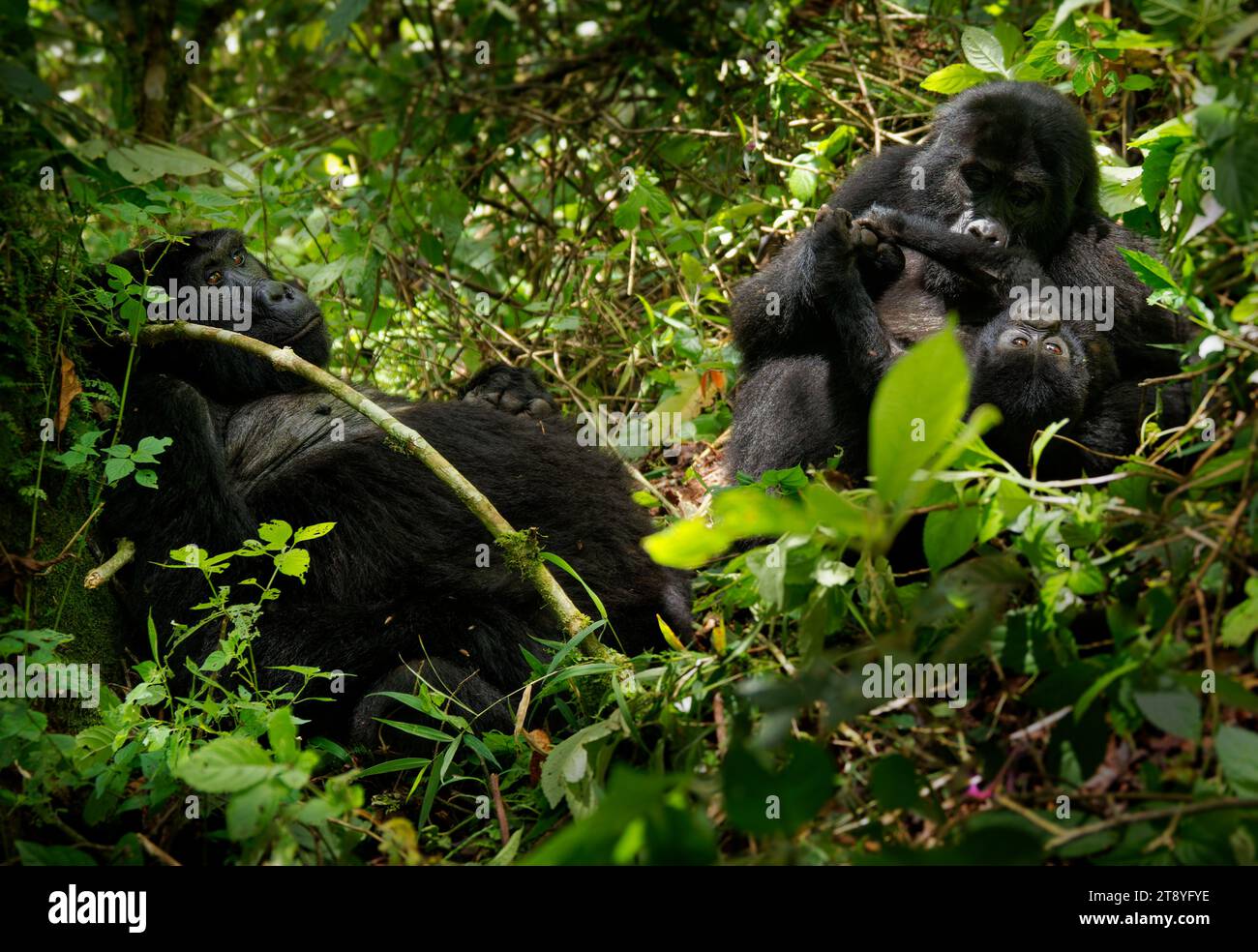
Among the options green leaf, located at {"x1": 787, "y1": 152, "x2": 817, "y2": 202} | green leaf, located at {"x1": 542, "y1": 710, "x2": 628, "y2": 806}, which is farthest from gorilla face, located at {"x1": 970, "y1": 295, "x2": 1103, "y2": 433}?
green leaf, located at {"x1": 542, "y1": 710, "x2": 628, "y2": 806}

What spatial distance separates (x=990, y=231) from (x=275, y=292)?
2492 millimetres

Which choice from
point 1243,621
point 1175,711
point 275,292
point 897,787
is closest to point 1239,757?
point 1175,711

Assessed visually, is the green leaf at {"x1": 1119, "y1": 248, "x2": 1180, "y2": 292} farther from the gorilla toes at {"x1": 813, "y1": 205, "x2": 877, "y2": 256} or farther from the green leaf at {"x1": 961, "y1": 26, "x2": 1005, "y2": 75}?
the green leaf at {"x1": 961, "y1": 26, "x2": 1005, "y2": 75}

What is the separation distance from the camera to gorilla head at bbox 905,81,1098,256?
→ 3.74 meters

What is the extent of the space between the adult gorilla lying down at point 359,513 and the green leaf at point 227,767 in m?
1.05

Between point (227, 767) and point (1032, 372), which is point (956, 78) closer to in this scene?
point (1032, 372)

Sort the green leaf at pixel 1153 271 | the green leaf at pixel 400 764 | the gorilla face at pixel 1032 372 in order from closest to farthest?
the green leaf at pixel 1153 271 → the green leaf at pixel 400 764 → the gorilla face at pixel 1032 372

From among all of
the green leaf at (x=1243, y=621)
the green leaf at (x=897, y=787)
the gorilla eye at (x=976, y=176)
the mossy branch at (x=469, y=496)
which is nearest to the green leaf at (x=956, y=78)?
the gorilla eye at (x=976, y=176)

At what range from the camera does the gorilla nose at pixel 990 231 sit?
3.73 m

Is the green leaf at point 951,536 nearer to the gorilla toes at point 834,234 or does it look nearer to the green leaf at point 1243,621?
the green leaf at point 1243,621

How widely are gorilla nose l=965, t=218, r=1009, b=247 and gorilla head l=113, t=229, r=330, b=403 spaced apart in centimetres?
234

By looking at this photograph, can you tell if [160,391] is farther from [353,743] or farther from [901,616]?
[901,616]
